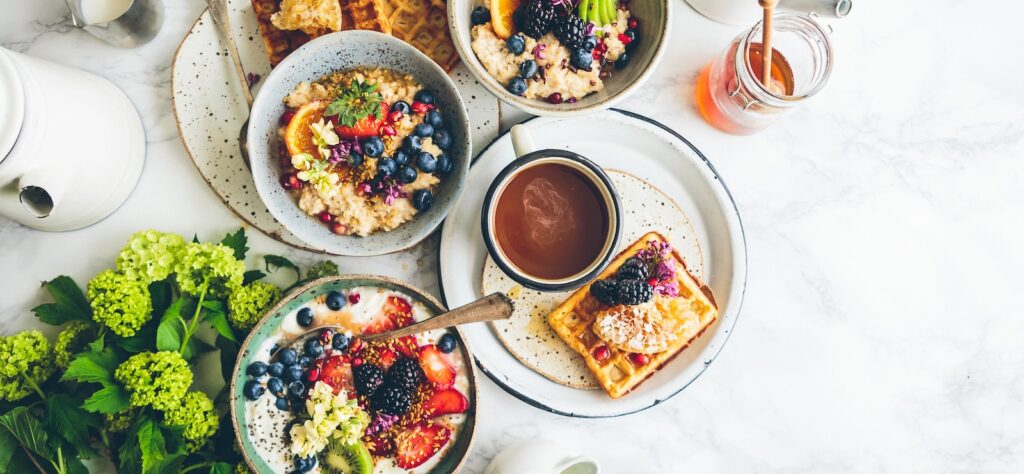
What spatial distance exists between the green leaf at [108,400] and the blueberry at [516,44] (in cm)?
135

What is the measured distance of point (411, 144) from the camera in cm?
187

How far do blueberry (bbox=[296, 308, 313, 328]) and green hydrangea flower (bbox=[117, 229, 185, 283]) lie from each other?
1.19 feet

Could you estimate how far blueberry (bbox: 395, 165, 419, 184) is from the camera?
186 cm

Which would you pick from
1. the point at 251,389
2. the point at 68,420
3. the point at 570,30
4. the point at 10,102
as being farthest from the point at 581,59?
the point at 68,420

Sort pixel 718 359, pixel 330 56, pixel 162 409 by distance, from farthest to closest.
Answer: pixel 718 359 < pixel 330 56 < pixel 162 409

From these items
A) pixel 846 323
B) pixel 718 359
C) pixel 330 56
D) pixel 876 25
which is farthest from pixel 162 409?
pixel 876 25

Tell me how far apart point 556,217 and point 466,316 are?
1.30ft

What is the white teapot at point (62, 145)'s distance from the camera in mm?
1526

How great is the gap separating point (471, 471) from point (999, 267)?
1.87m

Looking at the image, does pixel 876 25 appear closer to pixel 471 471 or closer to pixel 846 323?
pixel 846 323

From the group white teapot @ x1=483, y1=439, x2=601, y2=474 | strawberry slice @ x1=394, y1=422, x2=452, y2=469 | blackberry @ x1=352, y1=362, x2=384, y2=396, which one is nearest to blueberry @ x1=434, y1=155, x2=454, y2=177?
blackberry @ x1=352, y1=362, x2=384, y2=396

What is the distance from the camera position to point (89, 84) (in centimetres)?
185

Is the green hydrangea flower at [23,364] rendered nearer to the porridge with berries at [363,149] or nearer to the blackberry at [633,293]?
the porridge with berries at [363,149]

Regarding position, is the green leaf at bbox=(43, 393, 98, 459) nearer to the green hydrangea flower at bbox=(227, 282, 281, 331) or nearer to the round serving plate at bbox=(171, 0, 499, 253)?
the green hydrangea flower at bbox=(227, 282, 281, 331)
